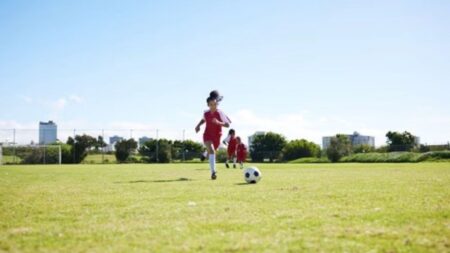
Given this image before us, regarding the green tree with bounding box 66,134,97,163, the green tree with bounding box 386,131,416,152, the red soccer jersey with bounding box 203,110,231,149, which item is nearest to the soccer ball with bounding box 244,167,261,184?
the red soccer jersey with bounding box 203,110,231,149

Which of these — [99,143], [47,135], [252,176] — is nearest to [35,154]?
[47,135]

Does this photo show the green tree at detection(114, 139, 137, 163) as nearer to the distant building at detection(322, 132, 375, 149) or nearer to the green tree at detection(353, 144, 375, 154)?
the distant building at detection(322, 132, 375, 149)

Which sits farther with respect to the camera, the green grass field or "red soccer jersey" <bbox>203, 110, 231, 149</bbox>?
"red soccer jersey" <bbox>203, 110, 231, 149</bbox>

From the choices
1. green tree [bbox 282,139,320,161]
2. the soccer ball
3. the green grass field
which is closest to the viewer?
the green grass field

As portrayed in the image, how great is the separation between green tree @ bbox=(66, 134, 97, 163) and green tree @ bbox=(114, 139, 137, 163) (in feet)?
9.71

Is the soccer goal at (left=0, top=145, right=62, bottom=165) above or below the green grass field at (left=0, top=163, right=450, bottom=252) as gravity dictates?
above

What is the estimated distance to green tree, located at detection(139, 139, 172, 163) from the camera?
2096 inches

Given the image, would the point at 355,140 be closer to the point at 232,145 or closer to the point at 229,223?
the point at 232,145

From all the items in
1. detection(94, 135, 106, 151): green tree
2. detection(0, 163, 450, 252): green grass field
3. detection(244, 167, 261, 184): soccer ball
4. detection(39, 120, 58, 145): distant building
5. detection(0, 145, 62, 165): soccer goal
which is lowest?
detection(0, 163, 450, 252): green grass field

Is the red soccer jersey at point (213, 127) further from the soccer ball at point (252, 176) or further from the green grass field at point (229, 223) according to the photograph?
the green grass field at point (229, 223)

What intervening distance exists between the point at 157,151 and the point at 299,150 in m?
18.3

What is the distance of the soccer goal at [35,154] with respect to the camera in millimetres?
47844

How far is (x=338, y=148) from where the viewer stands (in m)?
50.1

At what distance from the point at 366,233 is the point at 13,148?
167 ft
